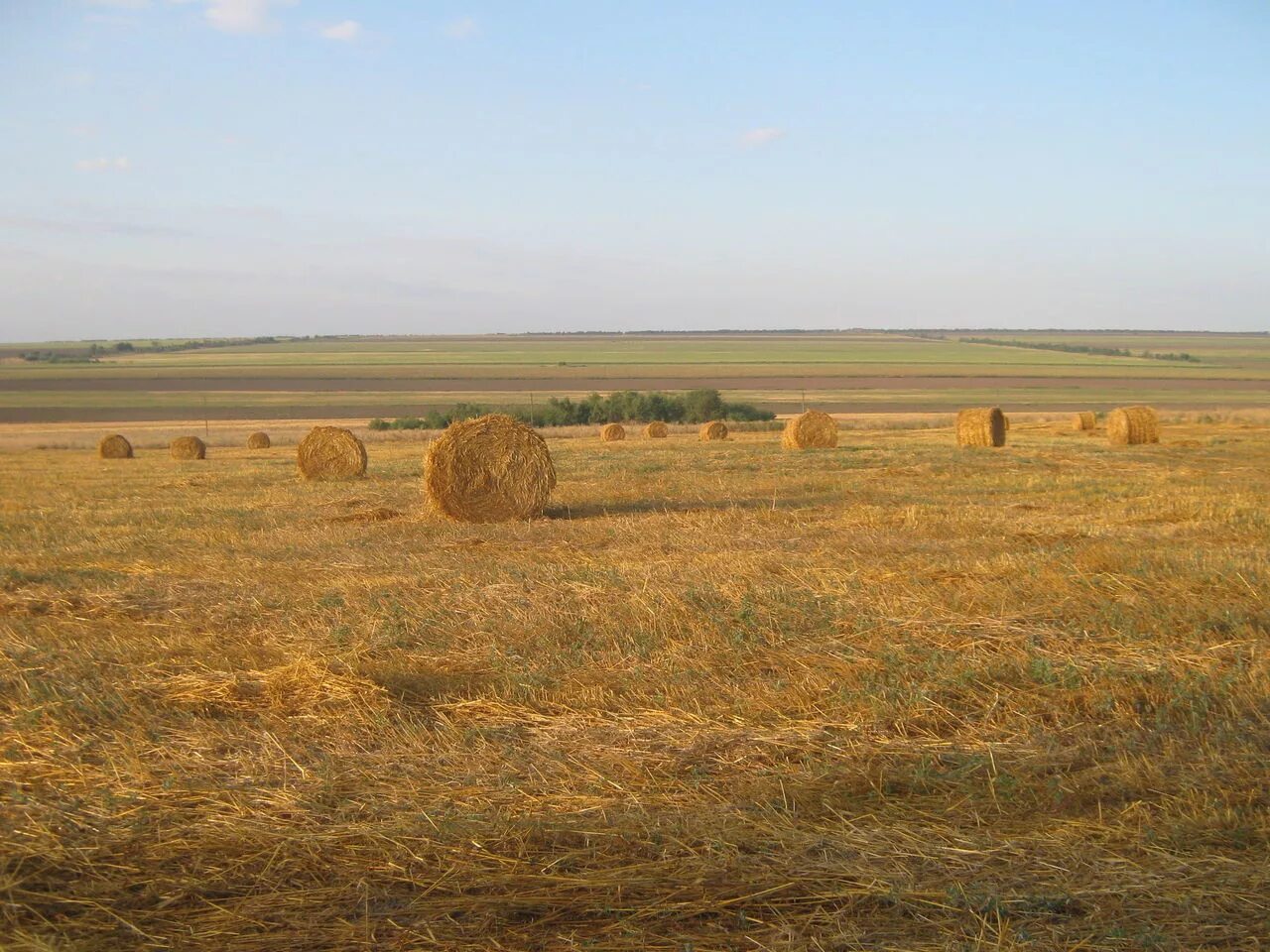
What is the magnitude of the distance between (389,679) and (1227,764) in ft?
14.2

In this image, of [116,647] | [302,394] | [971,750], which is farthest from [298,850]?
[302,394]

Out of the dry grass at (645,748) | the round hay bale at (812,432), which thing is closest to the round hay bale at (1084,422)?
the round hay bale at (812,432)

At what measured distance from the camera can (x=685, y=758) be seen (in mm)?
5301

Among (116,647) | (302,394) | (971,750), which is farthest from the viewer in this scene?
(302,394)

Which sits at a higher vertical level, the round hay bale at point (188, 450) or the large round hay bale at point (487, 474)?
the large round hay bale at point (487, 474)

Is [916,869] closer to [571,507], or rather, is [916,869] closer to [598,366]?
[571,507]

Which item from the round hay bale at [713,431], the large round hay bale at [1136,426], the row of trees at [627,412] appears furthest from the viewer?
the row of trees at [627,412]

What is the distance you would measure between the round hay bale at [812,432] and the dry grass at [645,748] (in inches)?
774

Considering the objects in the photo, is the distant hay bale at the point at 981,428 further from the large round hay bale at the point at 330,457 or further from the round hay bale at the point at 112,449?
the round hay bale at the point at 112,449

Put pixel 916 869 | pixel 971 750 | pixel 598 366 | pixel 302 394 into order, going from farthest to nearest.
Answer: pixel 598 366 → pixel 302 394 → pixel 971 750 → pixel 916 869

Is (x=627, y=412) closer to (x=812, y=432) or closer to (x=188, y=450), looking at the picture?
(x=188, y=450)

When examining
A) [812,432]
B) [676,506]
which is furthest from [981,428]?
[676,506]

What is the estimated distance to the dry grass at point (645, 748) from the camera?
3.86 meters

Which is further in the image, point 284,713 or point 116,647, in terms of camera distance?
point 116,647
